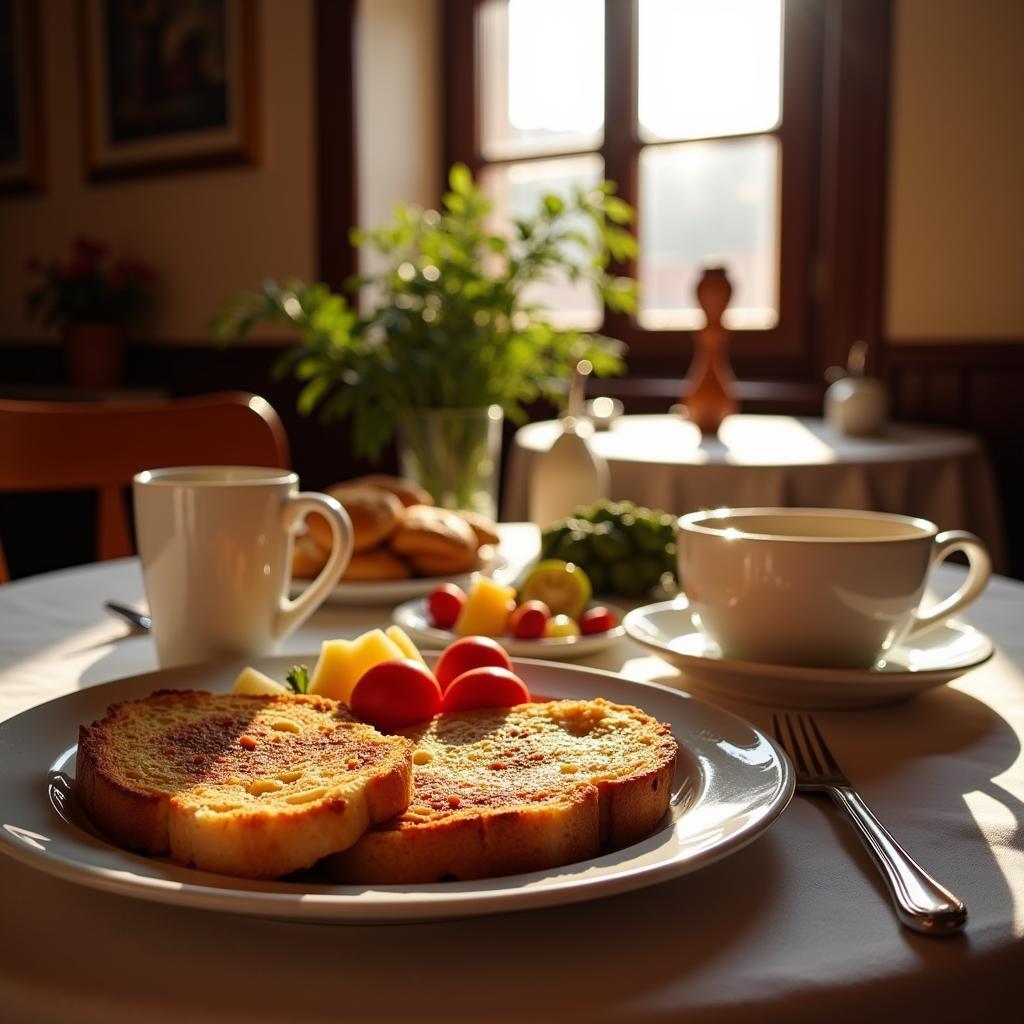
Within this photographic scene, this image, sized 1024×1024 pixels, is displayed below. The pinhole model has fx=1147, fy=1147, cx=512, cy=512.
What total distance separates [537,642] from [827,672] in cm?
24

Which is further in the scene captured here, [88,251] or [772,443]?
[88,251]

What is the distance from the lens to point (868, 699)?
784mm

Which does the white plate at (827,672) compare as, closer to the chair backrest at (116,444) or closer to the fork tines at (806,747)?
the fork tines at (806,747)

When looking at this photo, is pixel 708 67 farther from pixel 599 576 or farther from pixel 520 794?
pixel 520 794

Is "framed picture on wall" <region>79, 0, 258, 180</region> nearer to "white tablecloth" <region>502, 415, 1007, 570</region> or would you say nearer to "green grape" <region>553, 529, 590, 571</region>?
"white tablecloth" <region>502, 415, 1007, 570</region>

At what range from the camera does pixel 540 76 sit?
13.5 feet

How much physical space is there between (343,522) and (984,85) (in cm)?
286

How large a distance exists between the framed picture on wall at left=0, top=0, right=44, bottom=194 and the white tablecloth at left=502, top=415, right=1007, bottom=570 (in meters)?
3.36

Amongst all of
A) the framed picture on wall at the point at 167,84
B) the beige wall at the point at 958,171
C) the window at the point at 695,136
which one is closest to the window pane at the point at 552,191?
the window at the point at 695,136

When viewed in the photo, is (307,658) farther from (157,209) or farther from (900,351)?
(157,209)

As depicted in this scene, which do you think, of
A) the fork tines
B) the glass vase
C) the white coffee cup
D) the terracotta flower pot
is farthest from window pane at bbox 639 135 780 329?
the fork tines

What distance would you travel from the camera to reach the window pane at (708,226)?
373 cm

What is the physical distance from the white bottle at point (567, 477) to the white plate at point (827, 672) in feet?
1.79

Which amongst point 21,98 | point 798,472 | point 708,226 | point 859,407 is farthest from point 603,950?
point 21,98
